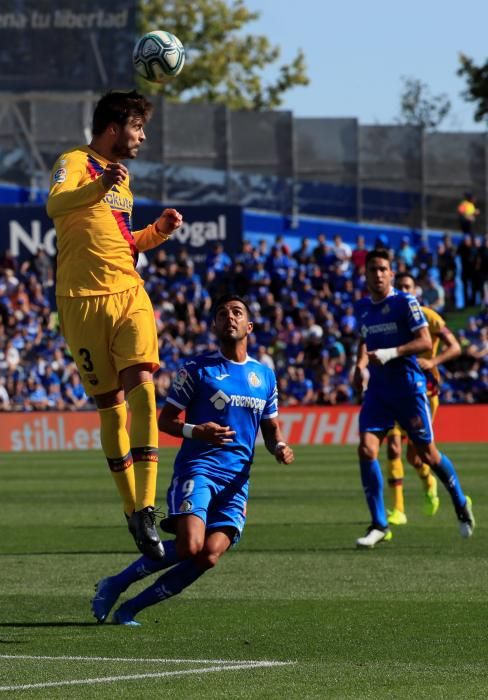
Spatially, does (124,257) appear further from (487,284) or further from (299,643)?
(487,284)

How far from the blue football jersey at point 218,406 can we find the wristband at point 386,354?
3938 millimetres

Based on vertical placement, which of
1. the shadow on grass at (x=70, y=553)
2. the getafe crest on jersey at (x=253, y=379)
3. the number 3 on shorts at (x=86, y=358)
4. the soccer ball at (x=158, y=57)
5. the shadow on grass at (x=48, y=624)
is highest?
the soccer ball at (x=158, y=57)

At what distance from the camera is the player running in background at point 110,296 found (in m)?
9.02

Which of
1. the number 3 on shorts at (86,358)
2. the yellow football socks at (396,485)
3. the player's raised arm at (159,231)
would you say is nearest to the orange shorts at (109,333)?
the number 3 on shorts at (86,358)

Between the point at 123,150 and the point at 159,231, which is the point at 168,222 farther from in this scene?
the point at 123,150

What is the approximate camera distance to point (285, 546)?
13711 millimetres

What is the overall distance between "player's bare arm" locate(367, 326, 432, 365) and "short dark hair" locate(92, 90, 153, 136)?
4227 millimetres

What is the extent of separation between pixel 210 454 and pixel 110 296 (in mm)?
1121

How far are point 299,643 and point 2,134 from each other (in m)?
37.9

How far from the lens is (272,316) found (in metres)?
37.4

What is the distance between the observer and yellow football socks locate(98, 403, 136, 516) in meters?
9.28

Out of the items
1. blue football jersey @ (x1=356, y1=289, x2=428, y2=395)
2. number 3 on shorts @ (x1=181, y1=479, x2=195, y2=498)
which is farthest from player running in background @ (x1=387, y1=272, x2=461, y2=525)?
number 3 on shorts @ (x1=181, y1=479, x2=195, y2=498)

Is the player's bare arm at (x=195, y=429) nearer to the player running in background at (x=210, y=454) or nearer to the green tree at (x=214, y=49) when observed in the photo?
the player running in background at (x=210, y=454)

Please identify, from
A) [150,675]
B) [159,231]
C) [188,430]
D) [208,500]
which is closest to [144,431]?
[188,430]
